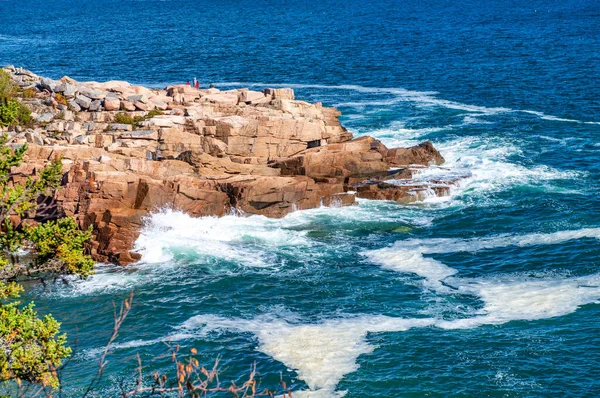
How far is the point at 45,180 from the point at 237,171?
3347 cm

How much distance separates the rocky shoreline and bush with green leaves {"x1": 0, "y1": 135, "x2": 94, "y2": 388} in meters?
23.2

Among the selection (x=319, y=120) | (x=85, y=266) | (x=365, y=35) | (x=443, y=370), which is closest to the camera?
(x=85, y=266)

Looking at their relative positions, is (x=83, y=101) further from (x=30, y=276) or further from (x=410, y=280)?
(x=30, y=276)

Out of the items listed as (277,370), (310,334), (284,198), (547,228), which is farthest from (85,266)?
(547,228)

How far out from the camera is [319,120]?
73.9 m

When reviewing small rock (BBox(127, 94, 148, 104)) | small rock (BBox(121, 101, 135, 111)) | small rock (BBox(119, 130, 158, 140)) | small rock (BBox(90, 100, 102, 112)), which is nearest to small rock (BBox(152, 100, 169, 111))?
small rock (BBox(127, 94, 148, 104))

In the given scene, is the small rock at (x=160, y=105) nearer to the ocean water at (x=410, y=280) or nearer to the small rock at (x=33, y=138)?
the small rock at (x=33, y=138)

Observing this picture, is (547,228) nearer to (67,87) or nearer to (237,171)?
(237,171)

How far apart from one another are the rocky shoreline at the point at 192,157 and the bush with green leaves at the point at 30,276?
76.1 feet

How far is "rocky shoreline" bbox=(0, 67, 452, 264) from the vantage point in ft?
186

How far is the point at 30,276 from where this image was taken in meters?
30.4

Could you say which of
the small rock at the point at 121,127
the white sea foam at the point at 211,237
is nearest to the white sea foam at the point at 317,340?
the white sea foam at the point at 211,237

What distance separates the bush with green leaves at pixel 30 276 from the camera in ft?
86.5

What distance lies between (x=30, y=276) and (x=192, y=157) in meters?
33.5
